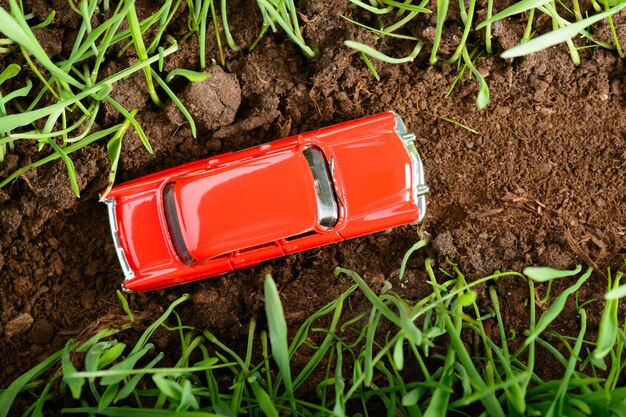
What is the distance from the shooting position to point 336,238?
7.38 feet

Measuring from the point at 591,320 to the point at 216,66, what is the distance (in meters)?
1.71

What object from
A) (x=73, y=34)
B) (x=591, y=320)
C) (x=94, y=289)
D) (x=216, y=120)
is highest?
(x=73, y=34)

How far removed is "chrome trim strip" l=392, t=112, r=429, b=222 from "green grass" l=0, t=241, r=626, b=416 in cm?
17

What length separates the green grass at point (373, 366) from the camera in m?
1.72

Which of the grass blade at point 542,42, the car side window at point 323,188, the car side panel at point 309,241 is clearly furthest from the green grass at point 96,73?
the grass blade at point 542,42

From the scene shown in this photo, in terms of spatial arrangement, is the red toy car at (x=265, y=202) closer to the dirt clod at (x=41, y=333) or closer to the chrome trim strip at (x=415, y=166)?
the chrome trim strip at (x=415, y=166)

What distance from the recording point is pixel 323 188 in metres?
2.21

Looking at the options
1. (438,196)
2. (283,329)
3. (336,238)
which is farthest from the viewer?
(438,196)

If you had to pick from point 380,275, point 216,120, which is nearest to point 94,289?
point 216,120

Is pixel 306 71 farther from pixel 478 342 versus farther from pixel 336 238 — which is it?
pixel 478 342

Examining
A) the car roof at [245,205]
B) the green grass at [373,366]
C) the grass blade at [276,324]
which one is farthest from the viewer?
the car roof at [245,205]

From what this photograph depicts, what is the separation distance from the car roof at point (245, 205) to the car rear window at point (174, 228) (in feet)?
0.15

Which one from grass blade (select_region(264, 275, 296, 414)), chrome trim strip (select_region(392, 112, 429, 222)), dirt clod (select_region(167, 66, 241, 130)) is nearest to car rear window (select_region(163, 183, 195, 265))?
dirt clod (select_region(167, 66, 241, 130))

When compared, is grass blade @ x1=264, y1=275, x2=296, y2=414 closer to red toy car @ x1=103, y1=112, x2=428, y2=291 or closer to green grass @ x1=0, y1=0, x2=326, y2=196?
red toy car @ x1=103, y1=112, x2=428, y2=291
